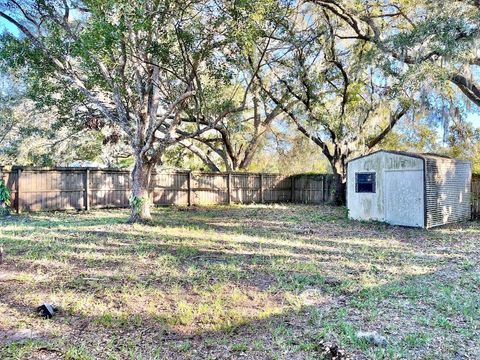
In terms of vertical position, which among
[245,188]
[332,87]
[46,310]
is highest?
[332,87]

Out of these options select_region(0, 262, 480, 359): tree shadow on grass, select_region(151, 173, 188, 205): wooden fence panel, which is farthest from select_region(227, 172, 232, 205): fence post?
select_region(0, 262, 480, 359): tree shadow on grass

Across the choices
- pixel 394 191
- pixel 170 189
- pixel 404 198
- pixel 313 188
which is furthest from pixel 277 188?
pixel 404 198

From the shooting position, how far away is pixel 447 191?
9.80 m

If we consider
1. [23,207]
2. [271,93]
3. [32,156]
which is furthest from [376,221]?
[32,156]

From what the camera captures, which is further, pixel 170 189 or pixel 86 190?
pixel 170 189

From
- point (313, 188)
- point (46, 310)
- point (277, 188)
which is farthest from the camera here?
point (277, 188)

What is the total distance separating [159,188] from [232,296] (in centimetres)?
1066

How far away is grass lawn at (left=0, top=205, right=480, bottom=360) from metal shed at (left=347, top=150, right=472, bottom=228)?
213 cm

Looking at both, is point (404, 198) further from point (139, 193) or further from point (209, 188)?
point (209, 188)

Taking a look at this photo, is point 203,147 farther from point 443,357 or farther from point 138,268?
point 443,357

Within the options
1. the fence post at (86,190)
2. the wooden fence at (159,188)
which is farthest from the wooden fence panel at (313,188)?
the fence post at (86,190)

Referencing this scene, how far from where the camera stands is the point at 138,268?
4.85 m

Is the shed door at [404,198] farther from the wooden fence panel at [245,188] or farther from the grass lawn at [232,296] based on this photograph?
the wooden fence panel at [245,188]

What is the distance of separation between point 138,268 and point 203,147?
51.1ft
